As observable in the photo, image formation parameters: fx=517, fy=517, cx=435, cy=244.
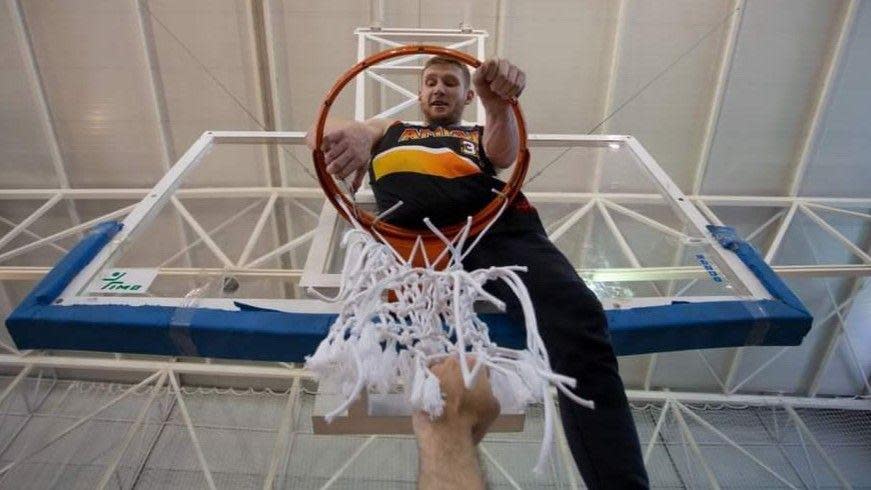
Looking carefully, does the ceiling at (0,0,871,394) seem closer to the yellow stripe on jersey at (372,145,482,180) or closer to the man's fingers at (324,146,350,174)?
the yellow stripe on jersey at (372,145,482,180)

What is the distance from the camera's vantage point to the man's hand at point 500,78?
1.63m

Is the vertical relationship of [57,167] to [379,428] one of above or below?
below

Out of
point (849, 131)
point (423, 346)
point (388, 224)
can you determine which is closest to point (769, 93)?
point (849, 131)

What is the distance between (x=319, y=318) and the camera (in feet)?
5.30

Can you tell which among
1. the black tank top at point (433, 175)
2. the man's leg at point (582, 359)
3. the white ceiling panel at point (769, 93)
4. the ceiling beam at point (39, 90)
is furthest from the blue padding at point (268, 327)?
the ceiling beam at point (39, 90)

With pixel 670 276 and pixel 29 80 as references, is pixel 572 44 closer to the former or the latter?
pixel 670 276

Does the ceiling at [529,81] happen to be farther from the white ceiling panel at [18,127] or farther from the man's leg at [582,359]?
the man's leg at [582,359]

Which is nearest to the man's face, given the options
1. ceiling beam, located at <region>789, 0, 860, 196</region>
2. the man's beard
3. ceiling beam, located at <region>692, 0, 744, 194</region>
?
the man's beard

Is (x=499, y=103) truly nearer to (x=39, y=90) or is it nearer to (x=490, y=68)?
(x=490, y=68)

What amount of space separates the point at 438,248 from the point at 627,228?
378 cm

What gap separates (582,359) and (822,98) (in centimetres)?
466

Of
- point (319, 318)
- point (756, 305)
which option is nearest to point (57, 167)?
point (319, 318)

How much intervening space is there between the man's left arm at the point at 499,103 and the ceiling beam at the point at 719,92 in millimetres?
3447

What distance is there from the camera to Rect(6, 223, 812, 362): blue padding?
1.57 m
